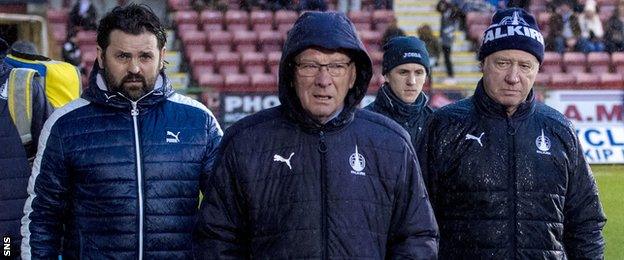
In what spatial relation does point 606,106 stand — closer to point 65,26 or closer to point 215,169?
point 65,26

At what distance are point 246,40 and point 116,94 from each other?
22.9m

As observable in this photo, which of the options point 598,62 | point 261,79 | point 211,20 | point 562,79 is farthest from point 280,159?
point 211,20

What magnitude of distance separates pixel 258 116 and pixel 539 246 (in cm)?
158

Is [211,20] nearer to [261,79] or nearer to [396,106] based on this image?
[261,79]

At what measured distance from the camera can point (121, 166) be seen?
199 inches

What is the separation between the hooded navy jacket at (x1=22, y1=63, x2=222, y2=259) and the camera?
5059 millimetres

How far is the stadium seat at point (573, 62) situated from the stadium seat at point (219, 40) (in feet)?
22.9

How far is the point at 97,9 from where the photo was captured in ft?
93.9

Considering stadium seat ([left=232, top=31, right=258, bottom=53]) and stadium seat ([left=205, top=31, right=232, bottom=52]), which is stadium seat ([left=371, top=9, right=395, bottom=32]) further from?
stadium seat ([left=205, top=31, right=232, bottom=52])

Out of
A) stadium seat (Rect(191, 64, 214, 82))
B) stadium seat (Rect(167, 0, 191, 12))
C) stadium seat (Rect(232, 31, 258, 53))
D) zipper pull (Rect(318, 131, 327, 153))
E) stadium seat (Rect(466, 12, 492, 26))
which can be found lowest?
zipper pull (Rect(318, 131, 327, 153))

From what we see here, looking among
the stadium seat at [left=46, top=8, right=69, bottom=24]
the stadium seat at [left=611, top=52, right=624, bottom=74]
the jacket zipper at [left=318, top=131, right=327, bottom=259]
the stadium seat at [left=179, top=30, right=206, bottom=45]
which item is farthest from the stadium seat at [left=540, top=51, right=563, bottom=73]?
the jacket zipper at [left=318, top=131, right=327, bottom=259]

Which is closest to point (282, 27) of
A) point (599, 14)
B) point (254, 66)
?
point (254, 66)

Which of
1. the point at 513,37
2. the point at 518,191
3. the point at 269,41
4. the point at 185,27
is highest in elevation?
the point at 185,27

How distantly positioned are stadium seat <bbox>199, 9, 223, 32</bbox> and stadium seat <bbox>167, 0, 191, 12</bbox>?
1.28 ft
